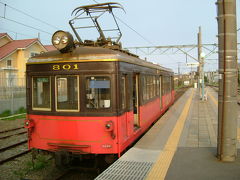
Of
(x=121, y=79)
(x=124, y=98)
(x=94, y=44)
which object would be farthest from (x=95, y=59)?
(x=94, y=44)

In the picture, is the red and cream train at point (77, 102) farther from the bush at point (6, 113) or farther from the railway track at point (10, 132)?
the bush at point (6, 113)

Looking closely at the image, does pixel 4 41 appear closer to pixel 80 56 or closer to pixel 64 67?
pixel 64 67

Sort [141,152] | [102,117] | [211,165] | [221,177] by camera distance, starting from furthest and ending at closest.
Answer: [141,152], [102,117], [211,165], [221,177]

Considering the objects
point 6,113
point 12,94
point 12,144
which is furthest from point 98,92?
point 12,94

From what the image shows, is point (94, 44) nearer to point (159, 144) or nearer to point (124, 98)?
point (124, 98)

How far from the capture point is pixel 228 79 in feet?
16.9

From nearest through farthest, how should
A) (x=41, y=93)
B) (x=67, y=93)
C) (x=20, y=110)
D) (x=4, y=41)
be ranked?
1. (x=67, y=93)
2. (x=41, y=93)
3. (x=20, y=110)
4. (x=4, y=41)

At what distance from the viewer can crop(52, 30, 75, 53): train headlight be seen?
5598 mm

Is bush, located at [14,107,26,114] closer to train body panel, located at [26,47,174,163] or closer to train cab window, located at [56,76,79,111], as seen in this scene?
train body panel, located at [26,47,174,163]

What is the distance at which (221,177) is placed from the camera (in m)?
4.41

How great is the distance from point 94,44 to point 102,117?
2.44 metres

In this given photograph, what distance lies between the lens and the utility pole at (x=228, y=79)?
201 inches

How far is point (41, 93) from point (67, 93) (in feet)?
2.18

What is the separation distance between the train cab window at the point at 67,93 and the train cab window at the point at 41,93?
226 mm
